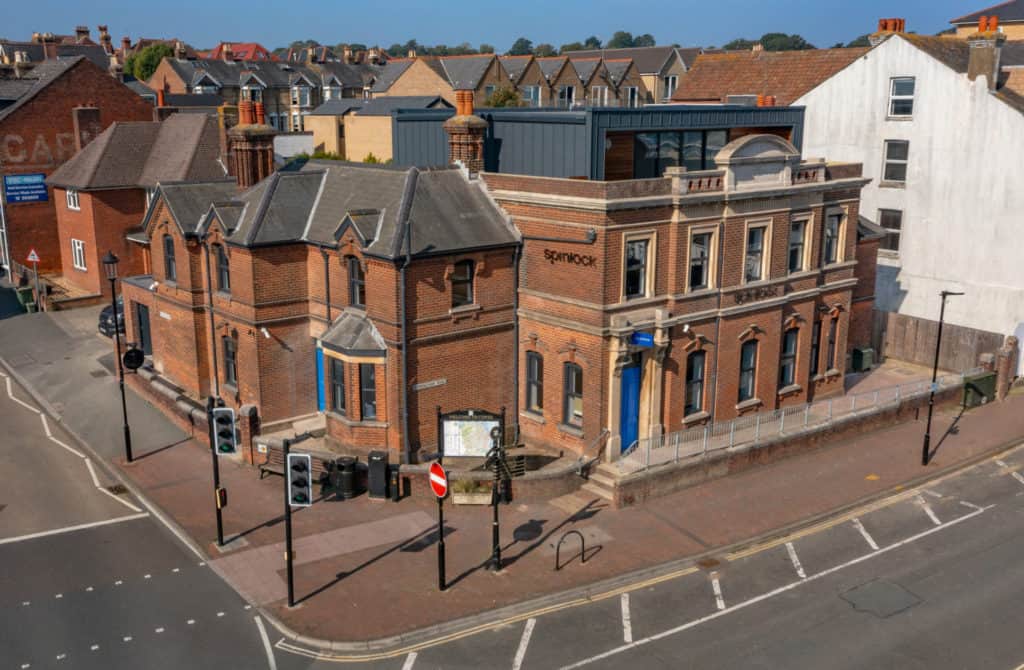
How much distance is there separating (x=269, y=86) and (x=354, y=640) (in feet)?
264

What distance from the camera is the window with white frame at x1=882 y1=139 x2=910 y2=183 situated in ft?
127

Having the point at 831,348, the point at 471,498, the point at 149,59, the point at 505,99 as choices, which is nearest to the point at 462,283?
the point at 471,498

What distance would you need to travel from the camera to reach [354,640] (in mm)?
18312

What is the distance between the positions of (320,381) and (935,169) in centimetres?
2598

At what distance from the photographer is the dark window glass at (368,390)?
25922mm

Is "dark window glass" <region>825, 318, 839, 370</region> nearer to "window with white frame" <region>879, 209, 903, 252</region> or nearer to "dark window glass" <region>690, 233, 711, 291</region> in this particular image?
"dark window glass" <region>690, 233, 711, 291</region>

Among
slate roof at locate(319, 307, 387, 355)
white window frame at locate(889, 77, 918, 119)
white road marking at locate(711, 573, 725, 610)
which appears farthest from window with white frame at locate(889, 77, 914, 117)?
white road marking at locate(711, 573, 725, 610)

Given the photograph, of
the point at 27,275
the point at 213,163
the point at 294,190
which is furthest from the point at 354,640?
the point at 27,275

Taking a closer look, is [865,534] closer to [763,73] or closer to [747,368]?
[747,368]

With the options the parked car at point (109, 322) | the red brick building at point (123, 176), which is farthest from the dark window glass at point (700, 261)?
the red brick building at point (123, 176)

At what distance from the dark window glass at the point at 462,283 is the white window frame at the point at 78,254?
27832 mm

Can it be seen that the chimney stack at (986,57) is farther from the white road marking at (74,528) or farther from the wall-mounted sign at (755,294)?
the white road marking at (74,528)

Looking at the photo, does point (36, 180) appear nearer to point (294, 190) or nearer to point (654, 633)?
point (294, 190)

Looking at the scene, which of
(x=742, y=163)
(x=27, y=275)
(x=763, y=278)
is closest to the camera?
(x=742, y=163)
